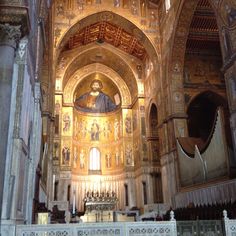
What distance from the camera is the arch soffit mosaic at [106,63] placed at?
24.4 metres

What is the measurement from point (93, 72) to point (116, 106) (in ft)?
13.9

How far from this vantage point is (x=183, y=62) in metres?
18.2

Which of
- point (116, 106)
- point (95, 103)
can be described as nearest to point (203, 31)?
point (116, 106)

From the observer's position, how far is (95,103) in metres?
31.2

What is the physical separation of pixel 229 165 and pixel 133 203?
539 inches

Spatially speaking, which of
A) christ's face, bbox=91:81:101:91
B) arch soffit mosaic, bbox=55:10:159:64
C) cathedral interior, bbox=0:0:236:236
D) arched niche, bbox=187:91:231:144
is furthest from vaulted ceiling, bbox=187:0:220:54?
christ's face, bbox=91:81:101:91

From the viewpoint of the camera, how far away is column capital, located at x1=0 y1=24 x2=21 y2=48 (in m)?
7.07

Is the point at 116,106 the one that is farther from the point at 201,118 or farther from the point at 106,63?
the point at 201,118

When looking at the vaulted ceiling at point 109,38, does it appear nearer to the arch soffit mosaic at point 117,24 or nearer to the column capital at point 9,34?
the arch soffit mosaic at point 117,24

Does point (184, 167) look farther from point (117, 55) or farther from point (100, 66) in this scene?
point (100, 66)

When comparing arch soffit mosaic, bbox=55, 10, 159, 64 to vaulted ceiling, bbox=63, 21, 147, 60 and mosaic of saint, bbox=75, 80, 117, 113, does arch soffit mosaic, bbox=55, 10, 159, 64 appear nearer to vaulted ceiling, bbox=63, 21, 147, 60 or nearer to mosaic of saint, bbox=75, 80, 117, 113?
vaulted ceiling, bbox=63, 21, 147, 60

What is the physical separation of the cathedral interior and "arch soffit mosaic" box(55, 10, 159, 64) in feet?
0.26

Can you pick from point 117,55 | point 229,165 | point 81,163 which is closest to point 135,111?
point 117,55

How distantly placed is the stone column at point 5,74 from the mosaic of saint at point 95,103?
21391mm
